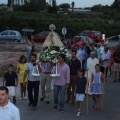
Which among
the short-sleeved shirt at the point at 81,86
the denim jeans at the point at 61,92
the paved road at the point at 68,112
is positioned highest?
the short-sleeved shirt at the point at 81,86

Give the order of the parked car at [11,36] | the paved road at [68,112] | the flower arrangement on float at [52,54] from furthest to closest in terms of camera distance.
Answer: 1. the parked car at [11,36]
2. the flower arrangement on float at [52,54]
3. the paved road at [68,112]

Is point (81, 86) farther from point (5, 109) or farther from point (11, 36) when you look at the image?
point (11, 36)

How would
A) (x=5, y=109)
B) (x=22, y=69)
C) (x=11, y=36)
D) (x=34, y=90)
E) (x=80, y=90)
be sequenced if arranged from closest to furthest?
(x=5, y=109) < (x=80, y=90) < (x=34, y=90) < (x=22, y=69) < (x=11, y=36)

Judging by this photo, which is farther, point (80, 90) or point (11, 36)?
point (11, 36)

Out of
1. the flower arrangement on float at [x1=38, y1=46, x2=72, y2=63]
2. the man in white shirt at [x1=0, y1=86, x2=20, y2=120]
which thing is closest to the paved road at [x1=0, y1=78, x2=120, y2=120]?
the flower arrangement on float at [x1=38, y1=46, x2=72, y2=63]

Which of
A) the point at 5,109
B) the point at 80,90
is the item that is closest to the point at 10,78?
the point at 80,90

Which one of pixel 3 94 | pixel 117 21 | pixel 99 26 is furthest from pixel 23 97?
pixel 117 21

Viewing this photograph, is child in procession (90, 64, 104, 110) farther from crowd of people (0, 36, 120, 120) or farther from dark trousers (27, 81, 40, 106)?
dark trousers (27, 81, 40, 106)

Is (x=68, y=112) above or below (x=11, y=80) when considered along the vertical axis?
below

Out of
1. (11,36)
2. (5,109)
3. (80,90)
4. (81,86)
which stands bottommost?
(80,90)

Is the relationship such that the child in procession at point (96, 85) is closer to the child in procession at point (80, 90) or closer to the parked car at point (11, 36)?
the child in procession at point (80, 90)

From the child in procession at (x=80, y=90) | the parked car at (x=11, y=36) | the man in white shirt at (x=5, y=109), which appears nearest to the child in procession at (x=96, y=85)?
the child in procession at (x=80, y=90)

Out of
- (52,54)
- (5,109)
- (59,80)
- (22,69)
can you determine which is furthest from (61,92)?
(5,109)

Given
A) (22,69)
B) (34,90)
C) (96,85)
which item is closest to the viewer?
(34,90)
